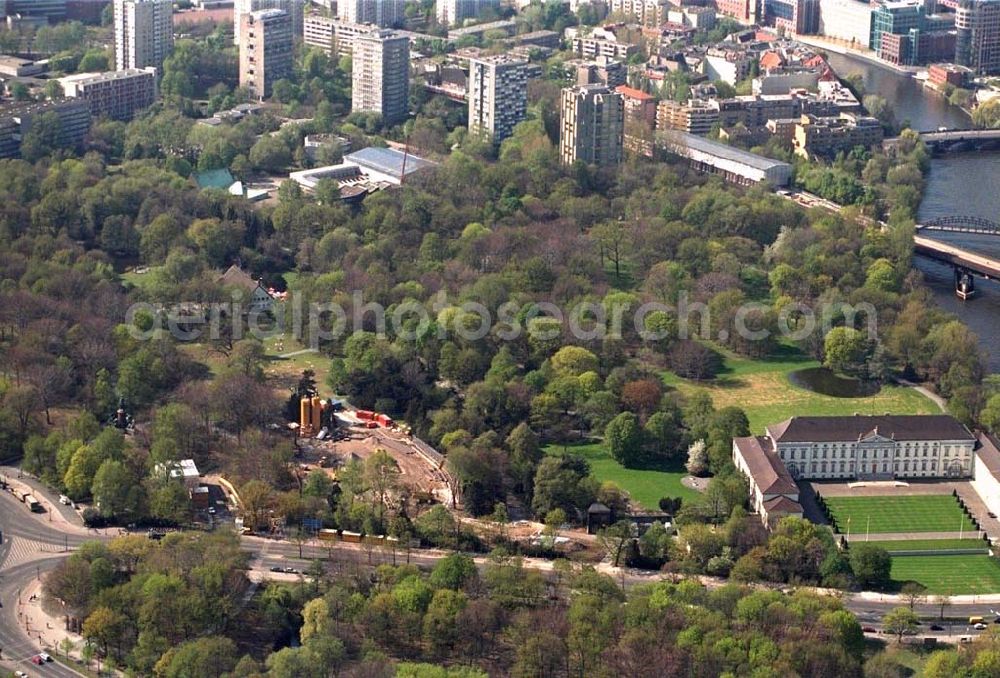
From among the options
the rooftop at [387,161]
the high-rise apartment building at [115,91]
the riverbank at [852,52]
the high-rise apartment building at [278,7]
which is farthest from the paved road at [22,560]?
the riverbank at [852,52]

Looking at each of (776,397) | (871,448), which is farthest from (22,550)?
(776,397)

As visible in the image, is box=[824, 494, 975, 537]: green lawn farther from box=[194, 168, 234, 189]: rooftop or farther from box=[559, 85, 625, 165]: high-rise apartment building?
box=[194, 168, 234, 189]: rooftop

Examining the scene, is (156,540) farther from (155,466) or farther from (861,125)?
(861,125)

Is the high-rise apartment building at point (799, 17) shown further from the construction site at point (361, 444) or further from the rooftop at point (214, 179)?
the construction site at point (361, 444)

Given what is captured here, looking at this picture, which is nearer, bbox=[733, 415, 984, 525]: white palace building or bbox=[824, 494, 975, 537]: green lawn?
bbox=[824, 494, 975, 537]: green lawn

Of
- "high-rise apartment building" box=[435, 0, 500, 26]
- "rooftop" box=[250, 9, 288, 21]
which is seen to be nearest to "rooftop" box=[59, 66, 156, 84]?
"rooftop" box=[250, 9, 288, 21]
